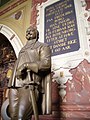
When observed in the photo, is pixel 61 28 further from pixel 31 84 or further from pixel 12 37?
pixel 31 84

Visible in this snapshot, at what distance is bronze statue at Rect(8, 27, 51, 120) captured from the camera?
1.46m

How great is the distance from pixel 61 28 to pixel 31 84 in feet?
4.84

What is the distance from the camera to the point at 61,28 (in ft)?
8.93

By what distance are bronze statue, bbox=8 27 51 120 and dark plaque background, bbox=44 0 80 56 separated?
863mm

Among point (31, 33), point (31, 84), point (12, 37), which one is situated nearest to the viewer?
point (31, 84)

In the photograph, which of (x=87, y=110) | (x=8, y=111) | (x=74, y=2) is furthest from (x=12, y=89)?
(x=74, y=2)

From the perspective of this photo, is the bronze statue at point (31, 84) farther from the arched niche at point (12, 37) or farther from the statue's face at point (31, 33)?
the arched niche at point (12, 37)

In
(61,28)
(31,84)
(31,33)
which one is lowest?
(31,84)

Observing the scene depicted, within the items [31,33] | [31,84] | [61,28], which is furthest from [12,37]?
[31,84]

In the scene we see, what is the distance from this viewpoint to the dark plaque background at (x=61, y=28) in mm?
2525

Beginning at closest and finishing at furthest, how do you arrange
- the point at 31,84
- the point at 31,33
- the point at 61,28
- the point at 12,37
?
the point at 31,84
the point at 31,33
the point at 61,28
the point at 12,37

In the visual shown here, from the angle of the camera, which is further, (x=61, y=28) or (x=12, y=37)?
(x=12, y=37)

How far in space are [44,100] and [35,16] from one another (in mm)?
1994

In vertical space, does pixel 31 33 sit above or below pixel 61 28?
below
